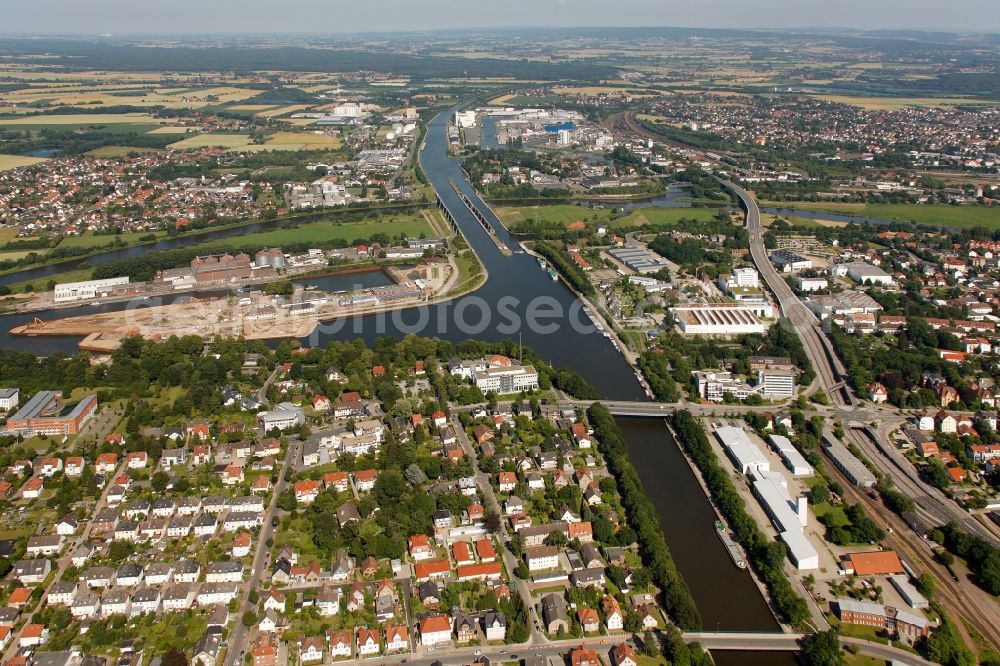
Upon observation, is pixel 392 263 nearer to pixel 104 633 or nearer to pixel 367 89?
pixel 104 633

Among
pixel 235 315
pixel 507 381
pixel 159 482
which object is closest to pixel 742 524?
pixel 507 381

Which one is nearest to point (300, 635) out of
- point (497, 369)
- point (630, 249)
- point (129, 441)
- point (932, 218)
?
point (129, 441)

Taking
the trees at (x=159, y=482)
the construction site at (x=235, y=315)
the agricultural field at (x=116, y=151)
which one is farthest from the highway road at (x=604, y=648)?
the agricultural field at (x=116, y=151)

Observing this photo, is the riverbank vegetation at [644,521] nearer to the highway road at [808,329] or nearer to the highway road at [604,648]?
the highway road at [604,648]

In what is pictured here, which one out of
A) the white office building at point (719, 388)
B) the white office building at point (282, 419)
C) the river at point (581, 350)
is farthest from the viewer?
the white office building at point (719, 388)

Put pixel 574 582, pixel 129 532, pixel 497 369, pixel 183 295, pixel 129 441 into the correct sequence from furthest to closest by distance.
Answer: pixel 183 295 < pixel 497 369 < pixel 129 441 < pixel 129 532 < pixel 574 582

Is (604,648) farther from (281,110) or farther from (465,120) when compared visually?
(281,110)
